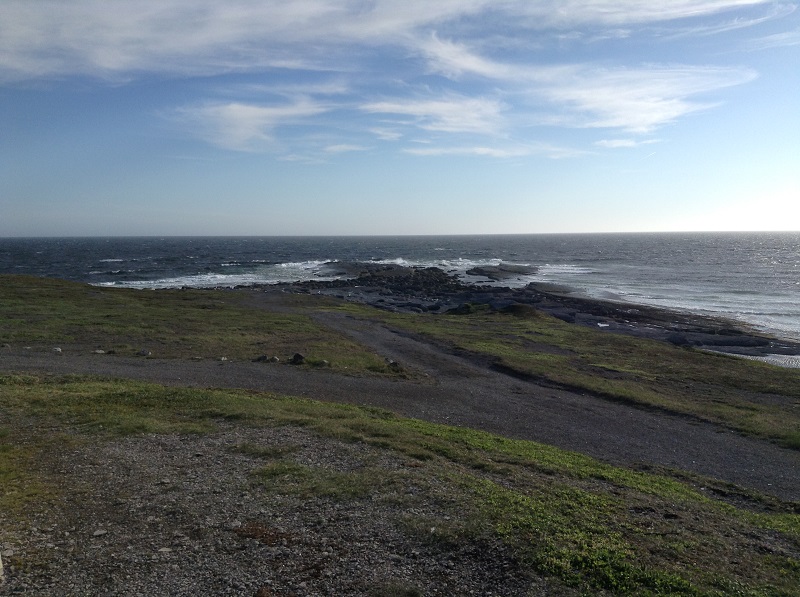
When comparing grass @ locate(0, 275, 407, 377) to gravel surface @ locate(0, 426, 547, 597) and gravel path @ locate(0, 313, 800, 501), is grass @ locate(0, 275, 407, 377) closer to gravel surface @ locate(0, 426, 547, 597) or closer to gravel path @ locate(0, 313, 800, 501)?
gravel path @ locate(0, 313, 800, 501)

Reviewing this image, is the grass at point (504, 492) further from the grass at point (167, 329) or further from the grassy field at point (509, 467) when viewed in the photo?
the grass at point (167, 329)

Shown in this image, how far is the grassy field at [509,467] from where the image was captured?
26.7ft

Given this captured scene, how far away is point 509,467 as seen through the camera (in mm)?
11977

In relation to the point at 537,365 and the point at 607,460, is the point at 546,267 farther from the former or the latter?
the point at 607,460

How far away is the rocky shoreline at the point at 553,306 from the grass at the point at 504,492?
3258cm

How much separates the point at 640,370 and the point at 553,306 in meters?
28.7

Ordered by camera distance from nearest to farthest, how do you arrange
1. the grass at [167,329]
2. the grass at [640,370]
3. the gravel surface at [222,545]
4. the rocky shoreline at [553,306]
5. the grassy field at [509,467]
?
the gravel surface at [222,545]
the grassy field at [509,467]
the grass at [640,370]
the grass at [167,329]
the rocky shoreline at [553,306]

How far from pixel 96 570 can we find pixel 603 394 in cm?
1981

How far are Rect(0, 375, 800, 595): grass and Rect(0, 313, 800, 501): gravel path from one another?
77.3 inches

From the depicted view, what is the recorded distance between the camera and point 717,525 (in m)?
9.86

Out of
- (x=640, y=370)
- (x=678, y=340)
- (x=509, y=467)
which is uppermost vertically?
(x=509, y=467)

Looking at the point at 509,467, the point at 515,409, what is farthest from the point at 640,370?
the point at 509,467

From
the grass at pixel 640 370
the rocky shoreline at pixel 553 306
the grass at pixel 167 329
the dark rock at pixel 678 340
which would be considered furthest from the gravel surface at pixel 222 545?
the rocky shoreline at pixel 553 306

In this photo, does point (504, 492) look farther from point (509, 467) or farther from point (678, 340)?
point (678, 340)
